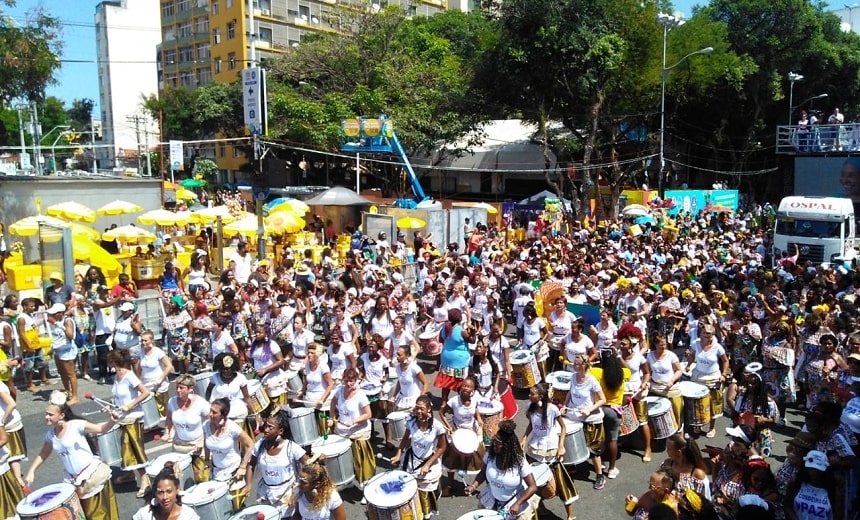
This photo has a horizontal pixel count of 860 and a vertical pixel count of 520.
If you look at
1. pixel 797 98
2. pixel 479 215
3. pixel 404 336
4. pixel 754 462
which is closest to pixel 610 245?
pixel 479 215

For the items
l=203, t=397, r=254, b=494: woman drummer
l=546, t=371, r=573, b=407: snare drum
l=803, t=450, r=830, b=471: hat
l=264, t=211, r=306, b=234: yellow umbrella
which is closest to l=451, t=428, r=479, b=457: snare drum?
l=546, t=371, r=573, b=407: snare drum

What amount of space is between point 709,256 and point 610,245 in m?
2.66

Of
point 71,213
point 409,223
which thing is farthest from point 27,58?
point 409,223

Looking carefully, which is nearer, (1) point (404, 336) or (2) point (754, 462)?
(2) point (754, 462)

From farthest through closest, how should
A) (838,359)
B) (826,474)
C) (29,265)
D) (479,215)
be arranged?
(479,215) → (29,265) → (838,359) → (826,474)

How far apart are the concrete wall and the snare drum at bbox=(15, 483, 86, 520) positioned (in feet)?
64.0

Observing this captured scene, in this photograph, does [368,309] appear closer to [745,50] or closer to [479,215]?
[479,215]

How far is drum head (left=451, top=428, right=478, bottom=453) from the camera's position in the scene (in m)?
7.29

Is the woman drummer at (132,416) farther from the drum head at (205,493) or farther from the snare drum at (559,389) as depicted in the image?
the snare drum at (559,389)

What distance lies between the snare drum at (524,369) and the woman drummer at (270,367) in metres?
3.48

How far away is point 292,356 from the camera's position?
991 centimetres

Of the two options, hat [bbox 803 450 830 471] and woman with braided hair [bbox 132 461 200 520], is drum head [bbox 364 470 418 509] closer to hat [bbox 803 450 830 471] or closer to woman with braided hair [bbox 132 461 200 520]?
woman with braided hair [bbox 132 461 200 520]

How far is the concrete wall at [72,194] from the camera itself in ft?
79.4

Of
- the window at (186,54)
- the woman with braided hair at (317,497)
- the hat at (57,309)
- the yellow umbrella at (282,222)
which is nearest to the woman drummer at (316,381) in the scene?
the woman with braided hair at (317,497)
